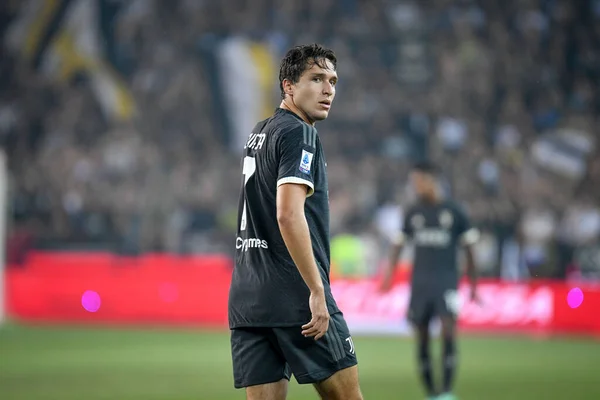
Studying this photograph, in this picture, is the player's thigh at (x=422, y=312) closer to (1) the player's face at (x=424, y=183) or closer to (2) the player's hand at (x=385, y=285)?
(2) the player's hand at (x=385, y=285)

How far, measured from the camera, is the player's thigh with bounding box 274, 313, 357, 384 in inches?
186

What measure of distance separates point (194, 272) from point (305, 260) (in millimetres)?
15085

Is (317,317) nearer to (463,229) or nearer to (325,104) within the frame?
(325,104)

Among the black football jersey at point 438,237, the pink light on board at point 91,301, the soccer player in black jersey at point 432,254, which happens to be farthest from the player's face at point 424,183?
the pink light on board at point 91,301

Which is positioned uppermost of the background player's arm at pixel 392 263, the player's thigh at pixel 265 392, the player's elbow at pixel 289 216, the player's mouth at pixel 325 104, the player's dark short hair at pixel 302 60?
the player's dark short hair at pixel 302 60

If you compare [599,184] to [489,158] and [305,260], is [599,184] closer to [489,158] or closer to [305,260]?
[489,158]

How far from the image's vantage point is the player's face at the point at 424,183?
10500 mm

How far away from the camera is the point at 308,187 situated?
4.63 metres

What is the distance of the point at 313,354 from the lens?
4727 millimetres

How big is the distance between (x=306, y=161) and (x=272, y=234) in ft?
1.32

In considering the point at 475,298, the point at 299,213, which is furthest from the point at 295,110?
the point at 475,298

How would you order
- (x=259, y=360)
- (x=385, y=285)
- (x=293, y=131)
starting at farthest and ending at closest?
(x=385, y=285) < (x=259, y=360) < (x=293, y=131)

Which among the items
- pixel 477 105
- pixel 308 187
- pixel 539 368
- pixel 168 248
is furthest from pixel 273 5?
pixel 308 187

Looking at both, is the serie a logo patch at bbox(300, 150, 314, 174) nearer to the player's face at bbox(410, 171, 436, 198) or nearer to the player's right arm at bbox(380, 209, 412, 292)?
the player's face at bbox(410, 171, 436, 198)
